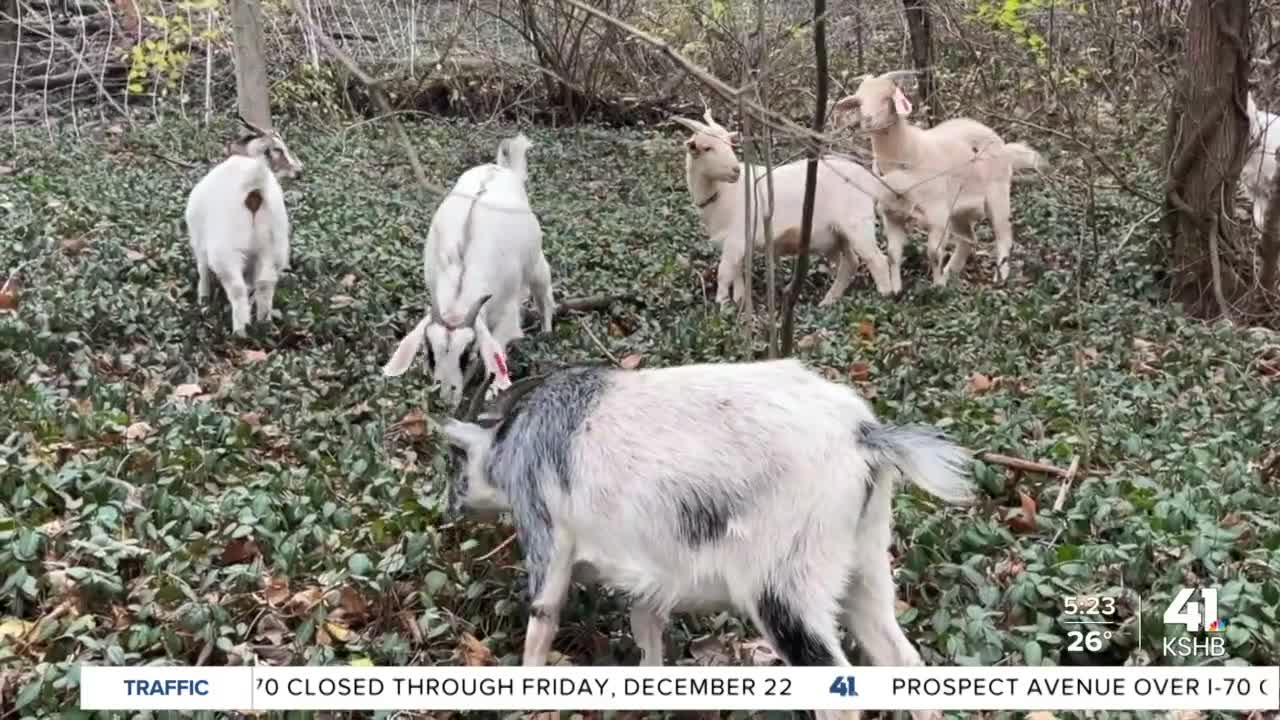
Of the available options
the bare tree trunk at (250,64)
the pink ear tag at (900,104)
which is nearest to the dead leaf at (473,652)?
the pink ear tag at (900,104)

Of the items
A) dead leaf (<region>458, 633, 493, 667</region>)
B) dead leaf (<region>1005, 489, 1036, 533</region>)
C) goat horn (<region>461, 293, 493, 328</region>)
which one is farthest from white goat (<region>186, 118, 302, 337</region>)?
dead leaf (<region>1005, 489, 1036, 533</region>)

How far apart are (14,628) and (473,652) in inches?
51.3

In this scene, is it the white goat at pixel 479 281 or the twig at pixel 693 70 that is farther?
the white goat at pixel 479 281

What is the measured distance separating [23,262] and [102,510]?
453 centimetres

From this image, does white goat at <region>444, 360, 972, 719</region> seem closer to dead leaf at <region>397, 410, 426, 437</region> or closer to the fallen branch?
dead leaf at <region>397, 410, 426, 437</region>

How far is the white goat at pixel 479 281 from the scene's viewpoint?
19.4 feet

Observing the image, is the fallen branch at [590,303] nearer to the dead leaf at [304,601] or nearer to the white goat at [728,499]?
the dead leaf at [304,601]

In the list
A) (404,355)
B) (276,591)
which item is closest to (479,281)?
(404,355)

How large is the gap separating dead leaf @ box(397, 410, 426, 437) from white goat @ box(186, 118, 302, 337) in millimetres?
1987

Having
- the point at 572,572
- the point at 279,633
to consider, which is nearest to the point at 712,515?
the point at 572,572

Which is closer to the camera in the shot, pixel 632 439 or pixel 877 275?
pixel 632 439

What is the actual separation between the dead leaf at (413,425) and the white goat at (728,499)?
7.08 feet

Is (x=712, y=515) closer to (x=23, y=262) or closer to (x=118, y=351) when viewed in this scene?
(x=118, y=351)

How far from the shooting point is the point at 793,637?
287 cm
